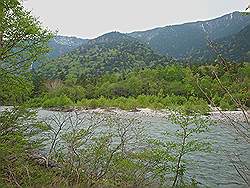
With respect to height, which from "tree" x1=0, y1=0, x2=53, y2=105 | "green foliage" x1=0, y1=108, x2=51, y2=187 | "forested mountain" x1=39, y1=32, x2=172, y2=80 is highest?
"tree" x1=0, y1=0, x2=53, y2=105

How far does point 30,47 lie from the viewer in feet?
30.0

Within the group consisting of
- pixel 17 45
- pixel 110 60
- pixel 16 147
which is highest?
pixel 17 45

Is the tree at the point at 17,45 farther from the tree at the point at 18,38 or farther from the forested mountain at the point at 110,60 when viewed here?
the forested mountain at the point at 110,60

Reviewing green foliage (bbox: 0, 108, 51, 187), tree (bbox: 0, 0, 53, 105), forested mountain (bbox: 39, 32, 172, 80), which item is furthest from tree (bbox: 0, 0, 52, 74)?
forested mountain (bbox: 39, 32, 172, 80)

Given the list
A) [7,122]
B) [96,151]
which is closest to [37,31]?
[7,122]

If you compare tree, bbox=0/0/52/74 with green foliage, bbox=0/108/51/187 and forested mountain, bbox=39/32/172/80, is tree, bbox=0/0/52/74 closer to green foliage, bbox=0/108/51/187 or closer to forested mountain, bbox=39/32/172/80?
green foliage, bbox=0/108/51/187

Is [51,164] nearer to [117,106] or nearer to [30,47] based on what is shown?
[30,47]

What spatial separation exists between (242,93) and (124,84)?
74695mm

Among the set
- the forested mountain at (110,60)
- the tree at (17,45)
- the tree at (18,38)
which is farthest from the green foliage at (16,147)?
the forested mountain at (110,60)

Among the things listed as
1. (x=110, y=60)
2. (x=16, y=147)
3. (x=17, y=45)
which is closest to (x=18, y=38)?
(x=17, y=45)

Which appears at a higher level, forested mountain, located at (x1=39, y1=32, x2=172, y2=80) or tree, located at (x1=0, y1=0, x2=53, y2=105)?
tree, located at (x1=0, y1=0, x2=53, y2=105)

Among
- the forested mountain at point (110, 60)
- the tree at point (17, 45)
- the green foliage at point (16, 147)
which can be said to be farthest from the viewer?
the forested mountain at point (110, 60)

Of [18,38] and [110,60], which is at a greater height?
[18,38]

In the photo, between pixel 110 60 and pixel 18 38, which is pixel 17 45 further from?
pixel 110 60
